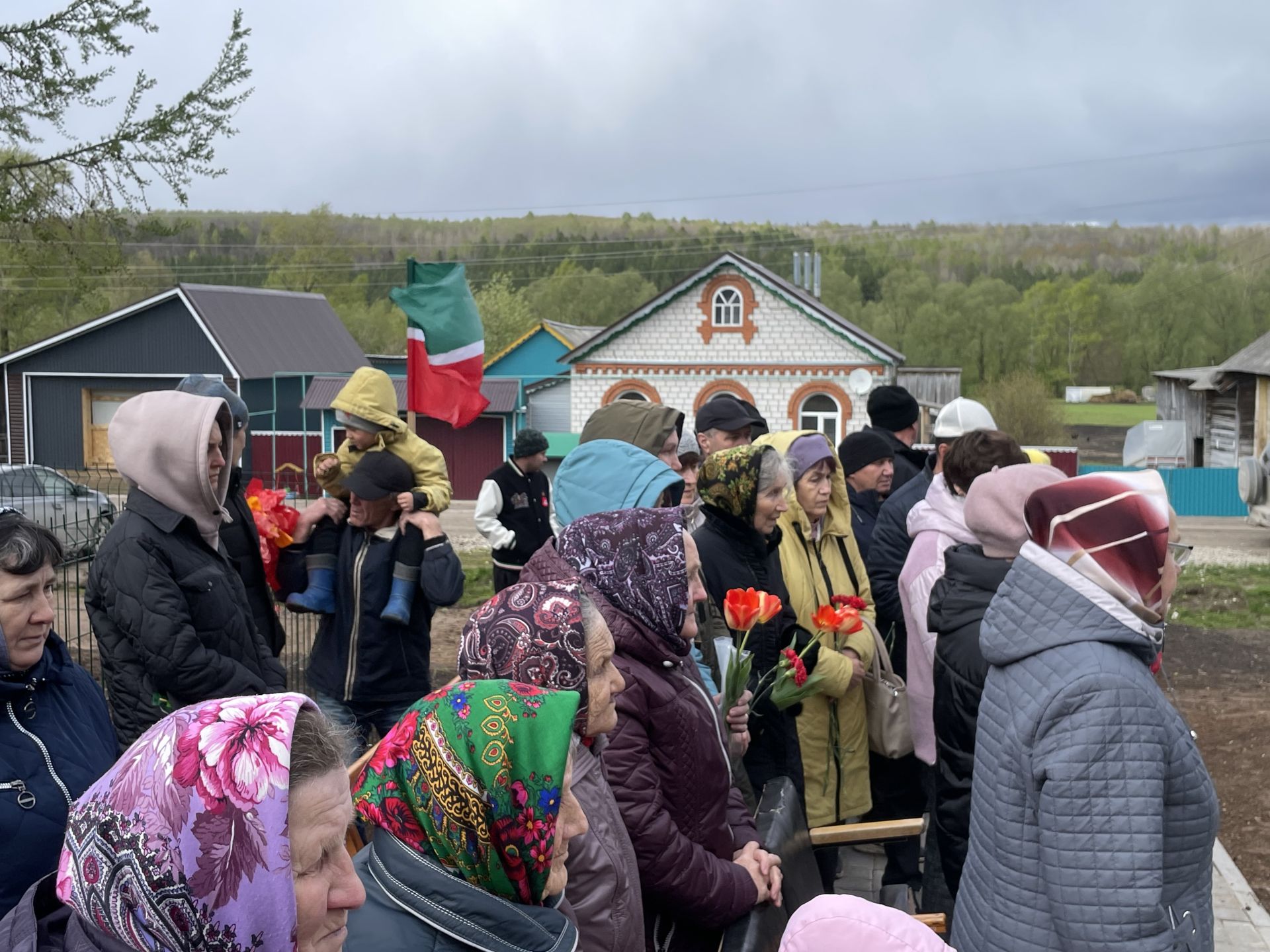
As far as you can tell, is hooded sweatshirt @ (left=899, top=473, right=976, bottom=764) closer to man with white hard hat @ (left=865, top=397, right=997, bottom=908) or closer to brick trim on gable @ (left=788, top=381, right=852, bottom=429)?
man with white hard hat @ (left=865, top=397, right=997, bottom=908)

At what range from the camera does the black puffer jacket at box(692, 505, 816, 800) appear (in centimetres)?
436

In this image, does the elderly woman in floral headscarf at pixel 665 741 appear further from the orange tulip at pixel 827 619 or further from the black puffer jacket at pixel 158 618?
the orange tulip at pixel 827 619

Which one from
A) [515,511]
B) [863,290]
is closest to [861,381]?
[515,511]

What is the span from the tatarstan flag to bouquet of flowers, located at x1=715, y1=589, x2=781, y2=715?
13.9ft

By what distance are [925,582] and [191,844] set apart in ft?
11.3

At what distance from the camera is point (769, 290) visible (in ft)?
107

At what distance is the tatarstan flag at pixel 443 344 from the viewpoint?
25.5 feet

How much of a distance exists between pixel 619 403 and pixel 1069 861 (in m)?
3.55

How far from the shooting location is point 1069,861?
230cm

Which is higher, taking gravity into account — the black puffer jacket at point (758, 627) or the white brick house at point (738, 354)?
the white brick house at point (738, 354)

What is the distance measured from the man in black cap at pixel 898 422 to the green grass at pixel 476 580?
616 cm

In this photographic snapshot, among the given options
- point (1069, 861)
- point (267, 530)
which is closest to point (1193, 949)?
point (1069, 861)

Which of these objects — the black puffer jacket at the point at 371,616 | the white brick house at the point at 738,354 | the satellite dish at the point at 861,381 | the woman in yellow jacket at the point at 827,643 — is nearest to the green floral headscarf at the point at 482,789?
the woman in yellow jacket at the point at 827,643

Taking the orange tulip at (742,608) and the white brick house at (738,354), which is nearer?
the orange tulip at (742,608)
